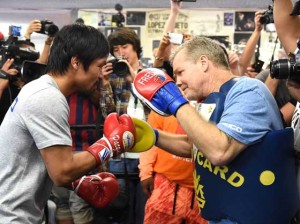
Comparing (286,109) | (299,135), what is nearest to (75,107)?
(286,109)

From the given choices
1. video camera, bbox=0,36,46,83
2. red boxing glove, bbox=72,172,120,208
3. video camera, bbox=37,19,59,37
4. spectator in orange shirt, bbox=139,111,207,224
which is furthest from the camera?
video camera, bbox=37,19,59,37

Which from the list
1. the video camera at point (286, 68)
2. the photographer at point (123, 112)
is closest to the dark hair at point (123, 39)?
the photographer at point (123, 112)

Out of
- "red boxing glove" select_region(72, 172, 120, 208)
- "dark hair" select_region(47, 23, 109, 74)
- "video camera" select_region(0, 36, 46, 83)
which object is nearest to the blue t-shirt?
"dark hair" select_region(47, 23, 109, 74)

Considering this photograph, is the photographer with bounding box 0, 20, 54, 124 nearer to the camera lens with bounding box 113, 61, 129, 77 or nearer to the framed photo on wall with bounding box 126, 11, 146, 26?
the camera lens with bounding box 113, 61, 129, 77

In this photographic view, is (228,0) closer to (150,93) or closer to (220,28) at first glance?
(220,28)

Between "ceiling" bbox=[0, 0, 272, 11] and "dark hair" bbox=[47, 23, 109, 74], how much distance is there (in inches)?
123

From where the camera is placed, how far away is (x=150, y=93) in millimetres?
1632

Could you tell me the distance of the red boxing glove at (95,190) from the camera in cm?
194

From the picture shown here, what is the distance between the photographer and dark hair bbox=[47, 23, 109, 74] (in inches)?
70.5

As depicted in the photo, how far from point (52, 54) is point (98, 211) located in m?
1.39

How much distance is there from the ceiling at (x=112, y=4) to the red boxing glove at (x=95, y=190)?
3202 millimetres

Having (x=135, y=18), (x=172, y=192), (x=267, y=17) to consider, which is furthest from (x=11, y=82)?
(x=135, y=18)

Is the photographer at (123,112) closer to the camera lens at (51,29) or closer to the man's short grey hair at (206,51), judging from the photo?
the camera lens at (51,29)

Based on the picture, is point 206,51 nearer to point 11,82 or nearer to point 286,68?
point 286,68
